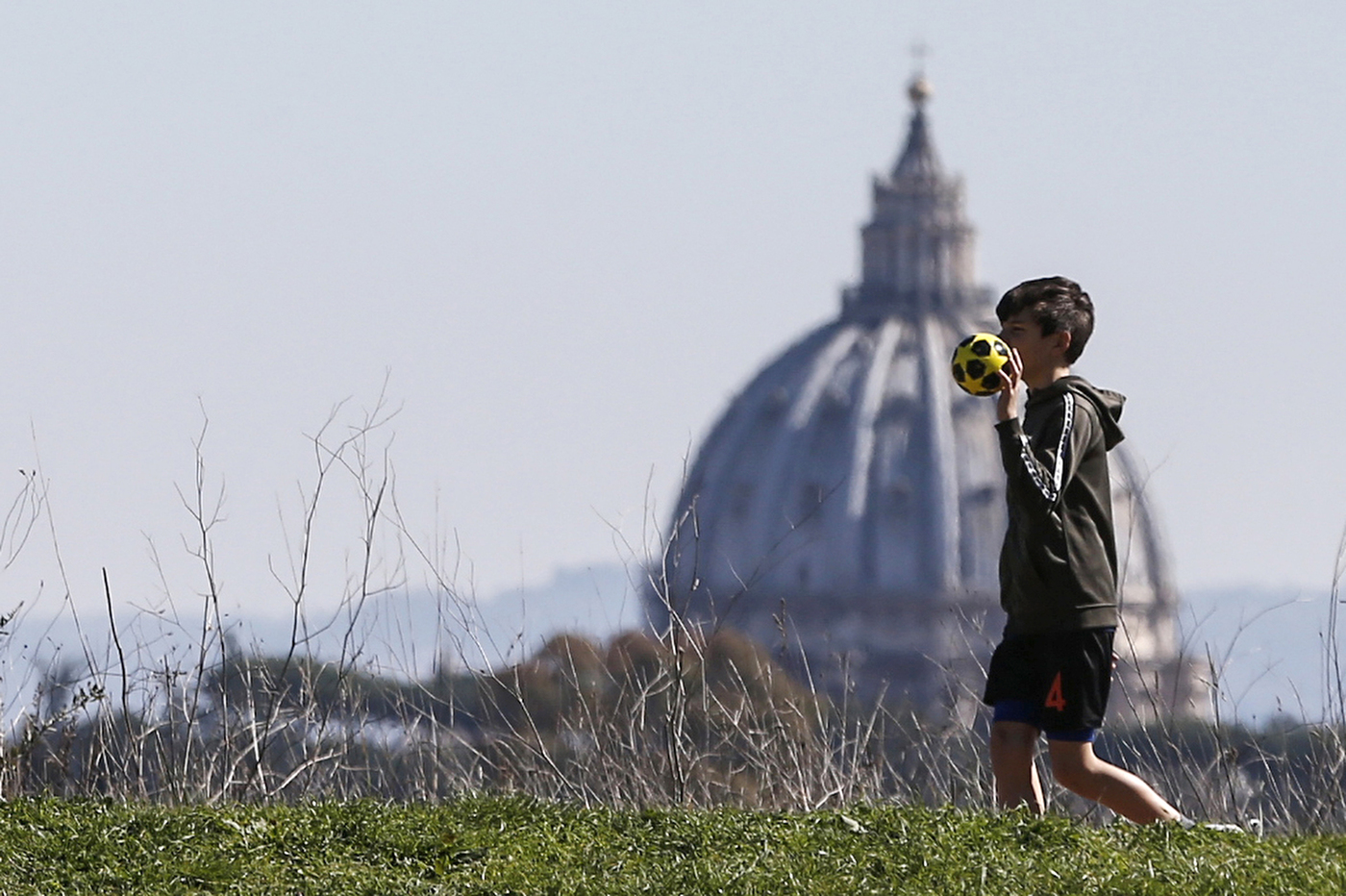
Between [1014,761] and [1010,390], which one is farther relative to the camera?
[1014,761]

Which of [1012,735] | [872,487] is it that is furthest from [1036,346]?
[872,487]

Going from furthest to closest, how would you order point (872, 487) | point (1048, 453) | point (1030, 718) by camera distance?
point (872, 487), point (1030, 718), point (1048, 453)

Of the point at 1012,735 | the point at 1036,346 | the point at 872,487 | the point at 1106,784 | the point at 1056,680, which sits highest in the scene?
the point at 872,487

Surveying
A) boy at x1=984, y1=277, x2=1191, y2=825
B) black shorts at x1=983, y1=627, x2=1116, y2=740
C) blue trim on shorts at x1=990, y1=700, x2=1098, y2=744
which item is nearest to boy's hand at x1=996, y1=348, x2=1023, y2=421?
boy at x1=984, y1=277, x2=1191, y2=825

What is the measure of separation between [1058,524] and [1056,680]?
14.0 inches

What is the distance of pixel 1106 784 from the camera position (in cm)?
566

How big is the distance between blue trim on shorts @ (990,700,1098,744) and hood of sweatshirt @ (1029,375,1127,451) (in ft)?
2.10

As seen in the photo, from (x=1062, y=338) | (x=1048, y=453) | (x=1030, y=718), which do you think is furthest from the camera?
(x=1062, y=338)

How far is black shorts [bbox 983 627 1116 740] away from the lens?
5.56m

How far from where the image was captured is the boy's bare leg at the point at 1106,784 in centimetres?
562

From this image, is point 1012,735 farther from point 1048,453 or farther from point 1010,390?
point 1010,390

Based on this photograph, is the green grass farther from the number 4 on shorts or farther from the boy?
the number 4 on shorts

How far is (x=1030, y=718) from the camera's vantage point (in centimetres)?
564

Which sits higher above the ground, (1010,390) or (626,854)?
(1010,390)
